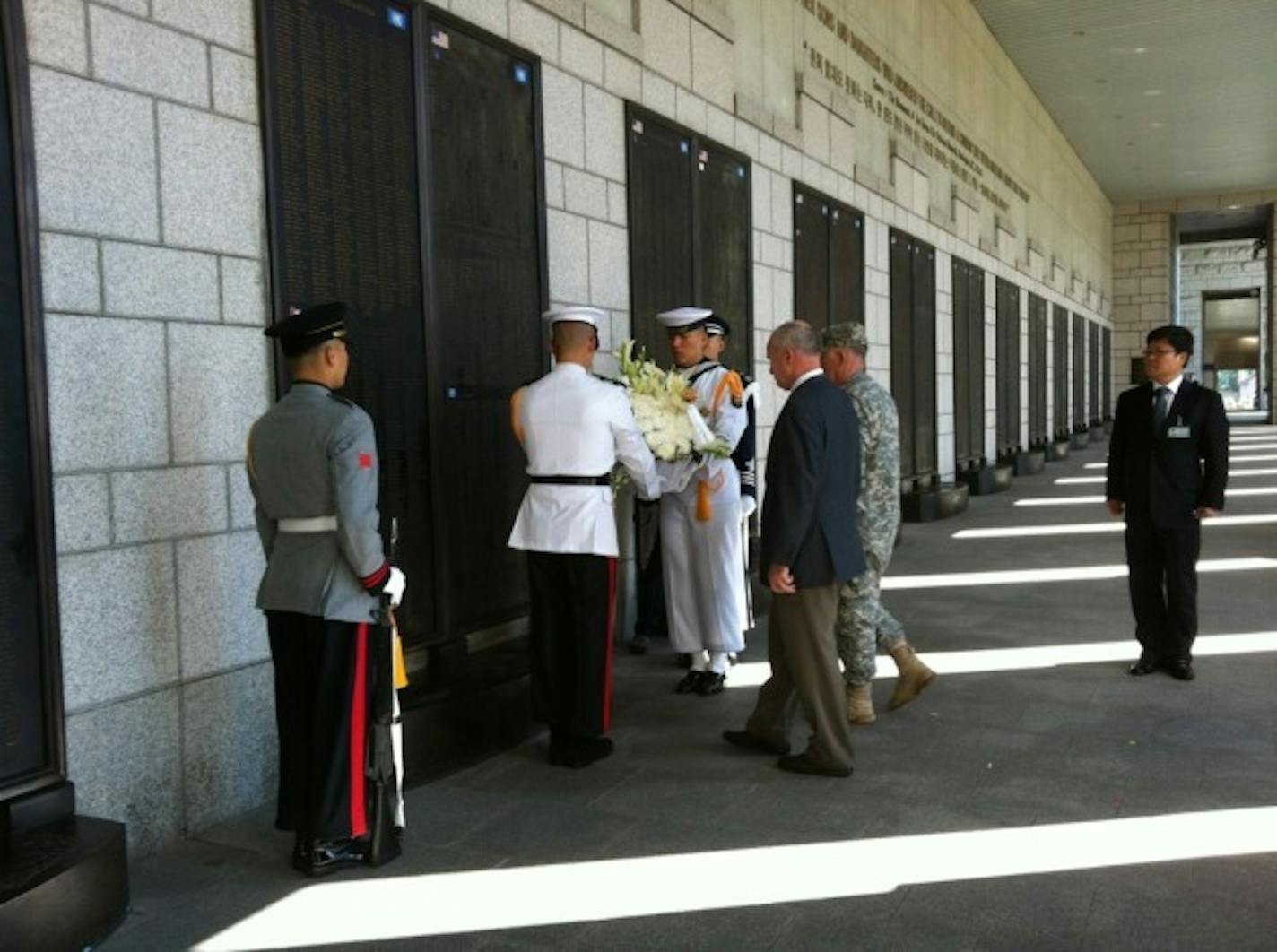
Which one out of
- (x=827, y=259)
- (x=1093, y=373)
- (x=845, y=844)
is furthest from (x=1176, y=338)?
(x=1093, y=373)

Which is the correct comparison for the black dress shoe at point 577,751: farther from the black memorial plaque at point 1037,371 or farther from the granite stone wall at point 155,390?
the black memorial plaque at point 1037,371

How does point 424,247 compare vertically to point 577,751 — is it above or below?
above

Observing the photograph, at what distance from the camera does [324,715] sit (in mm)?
3496

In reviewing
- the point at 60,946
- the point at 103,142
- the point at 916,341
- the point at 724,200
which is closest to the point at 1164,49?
the point at 916,341

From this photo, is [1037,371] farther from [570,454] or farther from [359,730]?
[359,730]

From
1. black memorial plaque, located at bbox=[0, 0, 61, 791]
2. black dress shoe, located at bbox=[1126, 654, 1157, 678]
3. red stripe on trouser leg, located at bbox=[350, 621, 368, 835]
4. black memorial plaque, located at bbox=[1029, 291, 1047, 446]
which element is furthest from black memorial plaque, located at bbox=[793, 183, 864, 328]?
black memorial plaque, located at bbox=[1029, 291, 1047, 446]

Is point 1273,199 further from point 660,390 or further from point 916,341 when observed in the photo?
point 660,390

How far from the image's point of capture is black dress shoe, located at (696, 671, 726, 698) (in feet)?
18.5

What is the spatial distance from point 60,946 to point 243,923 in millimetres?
482

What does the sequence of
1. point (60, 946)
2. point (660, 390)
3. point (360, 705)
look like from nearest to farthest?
point (60, 946) < point (360, 705) < point (660, 390)

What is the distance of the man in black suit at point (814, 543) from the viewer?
4230 millimetres

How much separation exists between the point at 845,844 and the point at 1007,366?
1619cm

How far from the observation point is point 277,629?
3.56m

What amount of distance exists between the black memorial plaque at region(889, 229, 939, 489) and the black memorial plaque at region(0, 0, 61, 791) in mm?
10238
